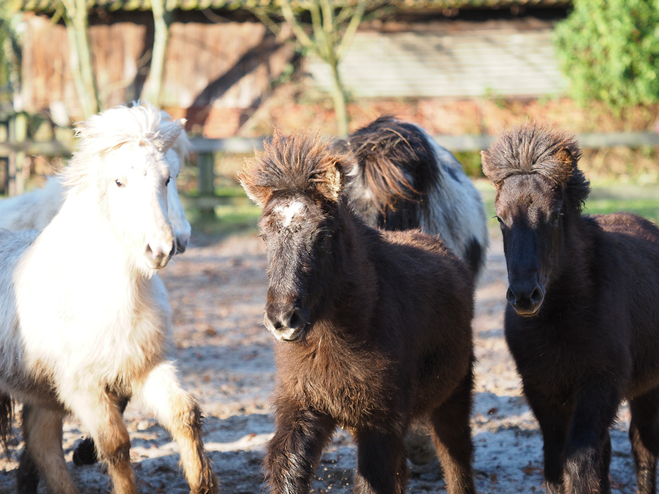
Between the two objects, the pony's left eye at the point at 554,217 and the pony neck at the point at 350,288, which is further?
the pony's left eye at the point at 554,217

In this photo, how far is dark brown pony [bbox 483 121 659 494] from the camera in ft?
11.9

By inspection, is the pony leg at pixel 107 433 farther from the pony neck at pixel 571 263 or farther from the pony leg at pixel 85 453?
the pony neck at pixel 571 263

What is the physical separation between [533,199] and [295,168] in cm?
132

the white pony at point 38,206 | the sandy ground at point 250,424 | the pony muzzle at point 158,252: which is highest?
the pony muzzle at point 158,252

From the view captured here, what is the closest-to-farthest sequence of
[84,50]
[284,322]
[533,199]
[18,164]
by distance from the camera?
[284,322] < [533,199] < [18,164] < [84,50]

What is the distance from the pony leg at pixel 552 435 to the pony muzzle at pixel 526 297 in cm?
79

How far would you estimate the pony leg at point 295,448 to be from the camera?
334 centimetres

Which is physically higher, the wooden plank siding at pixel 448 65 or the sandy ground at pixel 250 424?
the wooden plank siding at pixel 448 65

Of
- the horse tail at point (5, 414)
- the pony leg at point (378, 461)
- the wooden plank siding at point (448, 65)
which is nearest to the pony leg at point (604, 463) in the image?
the pony leg at point (378, 461)

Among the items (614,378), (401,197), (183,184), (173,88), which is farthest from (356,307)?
(173,88)

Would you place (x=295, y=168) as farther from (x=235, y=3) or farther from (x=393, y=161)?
(x=235, y=3)

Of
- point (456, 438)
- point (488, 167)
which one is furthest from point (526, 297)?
point (456, 438)

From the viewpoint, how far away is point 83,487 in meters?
4.63

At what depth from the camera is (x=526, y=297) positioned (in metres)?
3.46
